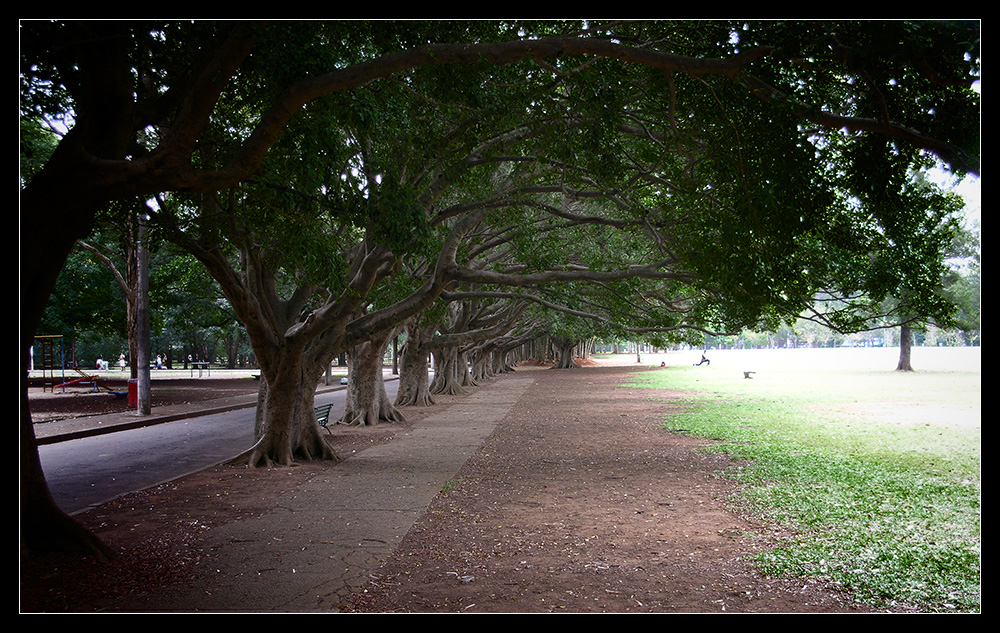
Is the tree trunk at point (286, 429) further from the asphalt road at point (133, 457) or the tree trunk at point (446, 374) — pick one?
the tree trunk at point (446, 374)

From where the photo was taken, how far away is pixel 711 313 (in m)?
13.8

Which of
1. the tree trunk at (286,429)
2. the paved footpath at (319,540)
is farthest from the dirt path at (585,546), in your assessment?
the tree trunk at (286,429)

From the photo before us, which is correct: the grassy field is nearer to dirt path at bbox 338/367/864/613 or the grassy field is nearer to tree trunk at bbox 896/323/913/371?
dirt path at bbox 338/367/864/613

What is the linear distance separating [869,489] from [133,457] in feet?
40.2

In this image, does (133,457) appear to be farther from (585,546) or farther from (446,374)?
(446,374)

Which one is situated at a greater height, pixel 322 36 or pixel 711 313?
pixel 322 36

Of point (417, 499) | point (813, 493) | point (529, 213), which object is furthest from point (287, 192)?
point (529, 213)

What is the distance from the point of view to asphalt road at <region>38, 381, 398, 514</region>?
9523 mm

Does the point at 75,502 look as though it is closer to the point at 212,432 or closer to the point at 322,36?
the point at 322,36

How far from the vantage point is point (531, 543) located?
20.9ft

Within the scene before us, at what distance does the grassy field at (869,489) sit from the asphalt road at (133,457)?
8.22 metres

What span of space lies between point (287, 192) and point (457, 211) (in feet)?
11.1

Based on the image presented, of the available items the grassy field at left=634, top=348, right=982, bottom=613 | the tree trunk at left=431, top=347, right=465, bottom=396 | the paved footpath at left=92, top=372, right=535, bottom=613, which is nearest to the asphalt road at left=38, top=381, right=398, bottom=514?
the paved footpath at left=92, top=372, right=535, bottom=613

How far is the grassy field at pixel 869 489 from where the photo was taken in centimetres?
533
